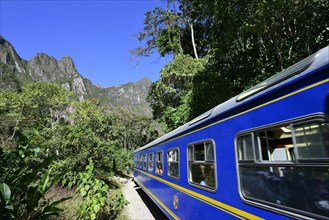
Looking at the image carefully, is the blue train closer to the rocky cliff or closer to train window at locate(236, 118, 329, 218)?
train window at locate(236, 118, 329, 218)

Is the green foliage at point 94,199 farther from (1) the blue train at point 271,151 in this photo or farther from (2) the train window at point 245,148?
(2) the train window at point 245,148

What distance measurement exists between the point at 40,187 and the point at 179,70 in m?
15.4

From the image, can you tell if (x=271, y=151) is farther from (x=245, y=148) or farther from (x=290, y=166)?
(x=245, y=148)

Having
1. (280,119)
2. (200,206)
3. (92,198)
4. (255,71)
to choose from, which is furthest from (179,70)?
(280,119)

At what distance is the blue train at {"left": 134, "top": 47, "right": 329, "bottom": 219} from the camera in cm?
201

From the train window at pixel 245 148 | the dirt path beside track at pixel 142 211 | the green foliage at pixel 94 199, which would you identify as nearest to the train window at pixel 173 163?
the green foliage at pixel 94 199

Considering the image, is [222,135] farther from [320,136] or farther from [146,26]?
[146,26]

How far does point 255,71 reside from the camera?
9969mm

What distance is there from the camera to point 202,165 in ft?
14.4

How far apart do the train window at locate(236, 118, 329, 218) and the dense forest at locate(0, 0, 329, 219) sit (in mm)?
2097

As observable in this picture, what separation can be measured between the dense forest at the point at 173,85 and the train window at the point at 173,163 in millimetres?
1837

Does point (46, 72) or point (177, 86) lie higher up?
point (46, 72)

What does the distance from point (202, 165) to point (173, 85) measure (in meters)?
14.6

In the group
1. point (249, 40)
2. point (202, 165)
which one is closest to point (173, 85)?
point (249, 40)
